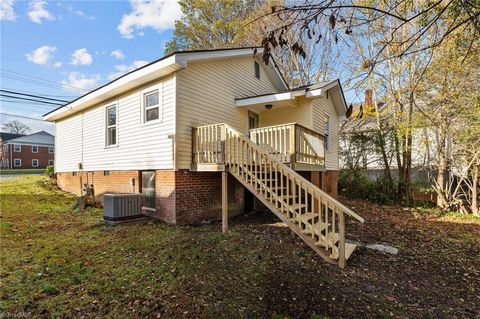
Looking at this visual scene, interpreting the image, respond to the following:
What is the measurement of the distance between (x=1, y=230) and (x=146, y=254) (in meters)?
4.50

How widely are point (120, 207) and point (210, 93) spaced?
4517 millimetres

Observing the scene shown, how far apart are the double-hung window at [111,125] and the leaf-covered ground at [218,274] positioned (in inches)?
137

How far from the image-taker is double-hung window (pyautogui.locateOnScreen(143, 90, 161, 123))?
832 cm

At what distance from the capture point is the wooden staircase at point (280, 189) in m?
4.98

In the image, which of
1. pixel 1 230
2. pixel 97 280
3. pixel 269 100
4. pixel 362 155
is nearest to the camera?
pixel 97 280

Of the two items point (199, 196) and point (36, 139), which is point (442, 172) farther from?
point (36, 139)

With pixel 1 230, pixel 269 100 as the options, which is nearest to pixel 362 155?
pixel 269 100

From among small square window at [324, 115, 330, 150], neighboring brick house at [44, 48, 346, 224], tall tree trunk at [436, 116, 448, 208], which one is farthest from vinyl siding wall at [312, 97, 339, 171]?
tall tree trunk at [436, 116, 448, 208]

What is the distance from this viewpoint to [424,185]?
14031 millimetres

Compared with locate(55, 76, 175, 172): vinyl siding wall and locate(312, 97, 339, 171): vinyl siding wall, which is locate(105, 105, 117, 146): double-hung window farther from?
locate(312, 97, 339, 171): vinyl siding wall

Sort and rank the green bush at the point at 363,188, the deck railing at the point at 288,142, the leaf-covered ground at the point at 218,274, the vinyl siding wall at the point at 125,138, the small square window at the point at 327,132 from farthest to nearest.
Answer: the green bush at the point at 363,188, the small square window at the point at 327,132, the vinyl siding wall at the point at 125,138, the deck railing at the point at 288,142, the leaf-covered ground at the point at 218,274

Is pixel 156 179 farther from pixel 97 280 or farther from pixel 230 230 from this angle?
pixel 97 280

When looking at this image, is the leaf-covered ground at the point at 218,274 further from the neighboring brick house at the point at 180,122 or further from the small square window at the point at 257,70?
the small square window at the point at 257,70

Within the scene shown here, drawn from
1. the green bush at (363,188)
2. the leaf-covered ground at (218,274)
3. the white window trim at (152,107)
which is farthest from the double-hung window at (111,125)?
the green bush at (363,188)
